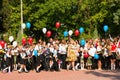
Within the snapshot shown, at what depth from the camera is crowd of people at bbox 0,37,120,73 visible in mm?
22719

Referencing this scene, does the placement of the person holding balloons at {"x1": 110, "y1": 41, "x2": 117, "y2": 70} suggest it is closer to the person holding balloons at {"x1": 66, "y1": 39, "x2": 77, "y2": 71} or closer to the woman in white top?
the person holding balloons at {"x1": 66, "y1": 39, "x2": 77, "y2": 71}

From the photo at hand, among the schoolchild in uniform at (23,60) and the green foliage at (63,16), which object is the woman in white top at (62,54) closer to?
the schoolchild in uniform at (23,60)

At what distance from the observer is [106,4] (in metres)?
39.6

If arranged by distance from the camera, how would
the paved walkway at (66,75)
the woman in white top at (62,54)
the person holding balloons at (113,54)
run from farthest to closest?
the woman in white top at (62,54) < the person holding balloons at (113,54) < the paved walkway at (66,75)

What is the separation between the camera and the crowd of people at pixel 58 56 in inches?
894

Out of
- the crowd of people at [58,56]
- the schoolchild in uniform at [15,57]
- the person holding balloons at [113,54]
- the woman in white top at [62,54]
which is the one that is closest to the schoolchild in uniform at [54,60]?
the crowd of people at [58,56]

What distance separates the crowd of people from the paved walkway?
2.04ft

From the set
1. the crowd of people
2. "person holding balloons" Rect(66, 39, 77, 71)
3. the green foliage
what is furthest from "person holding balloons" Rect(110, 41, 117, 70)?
the green foliage

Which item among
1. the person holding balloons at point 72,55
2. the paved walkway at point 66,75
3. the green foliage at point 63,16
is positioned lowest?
the paved walkway at point 66,75

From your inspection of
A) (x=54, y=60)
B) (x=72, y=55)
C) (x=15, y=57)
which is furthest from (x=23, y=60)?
(x=72, y=55)

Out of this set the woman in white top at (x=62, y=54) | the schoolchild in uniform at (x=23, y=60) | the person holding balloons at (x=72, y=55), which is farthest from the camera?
the woman in white top at (x=62, y=54)

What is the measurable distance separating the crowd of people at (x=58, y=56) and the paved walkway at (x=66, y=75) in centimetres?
62

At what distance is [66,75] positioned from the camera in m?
21.1

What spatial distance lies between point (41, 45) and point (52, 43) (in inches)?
32.2
